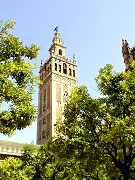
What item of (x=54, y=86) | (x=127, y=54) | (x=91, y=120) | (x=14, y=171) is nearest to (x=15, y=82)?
(x=91, y=120)

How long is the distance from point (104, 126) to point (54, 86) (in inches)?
1910

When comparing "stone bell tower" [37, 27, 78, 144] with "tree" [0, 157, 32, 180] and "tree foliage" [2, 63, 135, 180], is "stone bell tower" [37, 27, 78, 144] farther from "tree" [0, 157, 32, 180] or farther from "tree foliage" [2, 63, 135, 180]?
"tree foliage" [2, 63, 135, 180]

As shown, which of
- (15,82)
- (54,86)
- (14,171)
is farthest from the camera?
(54,86)

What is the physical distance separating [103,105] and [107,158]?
9.39 ft

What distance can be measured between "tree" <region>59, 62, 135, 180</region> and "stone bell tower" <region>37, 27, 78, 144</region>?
140ft

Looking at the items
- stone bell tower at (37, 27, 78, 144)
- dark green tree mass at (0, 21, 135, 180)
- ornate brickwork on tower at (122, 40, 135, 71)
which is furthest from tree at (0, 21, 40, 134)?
stone bell tower at (37, 27, 78, 144)

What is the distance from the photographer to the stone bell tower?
59725 millimetres

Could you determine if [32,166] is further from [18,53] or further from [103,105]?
[18,53]

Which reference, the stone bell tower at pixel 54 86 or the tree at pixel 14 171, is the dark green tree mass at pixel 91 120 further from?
the stone bell tower at pixel 54 86

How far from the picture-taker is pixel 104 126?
14281 millimetres

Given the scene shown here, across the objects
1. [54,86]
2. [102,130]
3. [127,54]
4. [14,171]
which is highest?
[54,86]

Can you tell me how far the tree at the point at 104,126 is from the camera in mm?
12320

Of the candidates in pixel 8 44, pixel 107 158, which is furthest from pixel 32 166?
pixel 8 44

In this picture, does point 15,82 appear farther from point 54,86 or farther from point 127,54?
point 54,86
